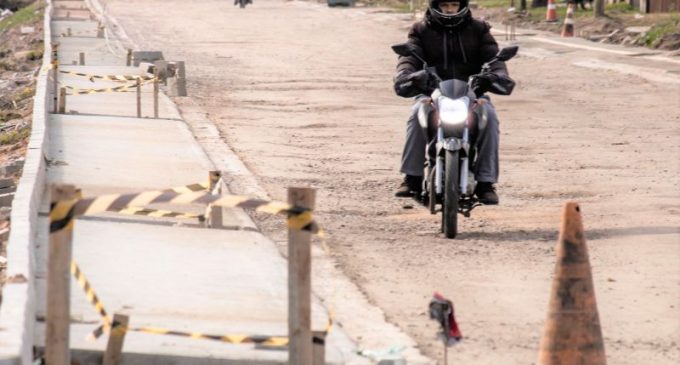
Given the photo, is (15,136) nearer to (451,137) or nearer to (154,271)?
(451,137)

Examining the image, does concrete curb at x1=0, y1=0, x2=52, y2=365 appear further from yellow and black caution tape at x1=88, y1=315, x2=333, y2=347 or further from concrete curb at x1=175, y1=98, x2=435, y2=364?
concrete curb at x1=175, y1=98, x2=435, y2=364

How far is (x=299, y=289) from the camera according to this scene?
22.1ft

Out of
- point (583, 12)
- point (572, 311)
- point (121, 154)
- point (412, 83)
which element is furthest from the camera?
point (583, 12)

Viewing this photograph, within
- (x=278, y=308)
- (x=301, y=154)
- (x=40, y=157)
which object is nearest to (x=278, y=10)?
(x=301, y=154)

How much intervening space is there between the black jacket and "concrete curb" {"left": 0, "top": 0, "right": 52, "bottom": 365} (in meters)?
2.86

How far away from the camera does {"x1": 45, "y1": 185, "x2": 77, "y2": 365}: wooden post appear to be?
6.40 metres

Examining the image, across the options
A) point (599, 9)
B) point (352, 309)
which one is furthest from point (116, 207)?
point (599, 9)

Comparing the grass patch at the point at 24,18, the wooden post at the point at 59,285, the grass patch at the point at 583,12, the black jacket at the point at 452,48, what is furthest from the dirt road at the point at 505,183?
the grass patch at the point at 24,18

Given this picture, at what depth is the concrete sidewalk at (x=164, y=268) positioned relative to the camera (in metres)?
7.58

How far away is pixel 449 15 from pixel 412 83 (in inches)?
22.0

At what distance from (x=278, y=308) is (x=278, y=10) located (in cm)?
4969

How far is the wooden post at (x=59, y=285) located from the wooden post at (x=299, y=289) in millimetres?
909

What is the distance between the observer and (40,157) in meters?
13.1

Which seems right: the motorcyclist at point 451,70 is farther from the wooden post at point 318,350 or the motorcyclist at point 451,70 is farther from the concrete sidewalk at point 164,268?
the wooden post at point 318,350
